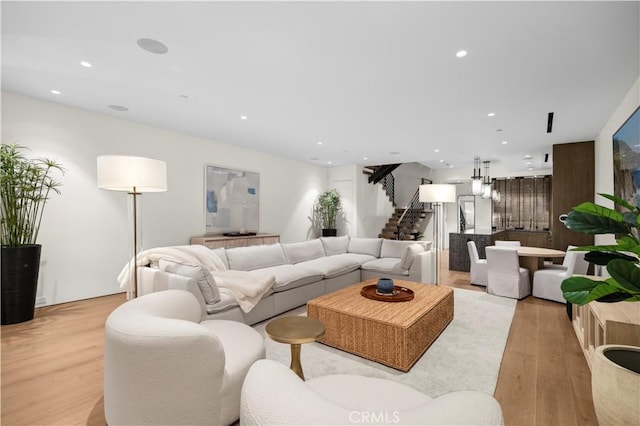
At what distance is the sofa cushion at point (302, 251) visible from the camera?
190 inches

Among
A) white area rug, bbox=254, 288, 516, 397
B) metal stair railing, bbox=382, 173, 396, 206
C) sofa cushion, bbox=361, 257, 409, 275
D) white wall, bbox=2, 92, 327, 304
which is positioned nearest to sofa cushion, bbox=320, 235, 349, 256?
sofa cushion, bbox=361, 257, 409, 275

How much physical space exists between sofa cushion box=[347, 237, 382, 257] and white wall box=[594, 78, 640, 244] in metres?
3.29

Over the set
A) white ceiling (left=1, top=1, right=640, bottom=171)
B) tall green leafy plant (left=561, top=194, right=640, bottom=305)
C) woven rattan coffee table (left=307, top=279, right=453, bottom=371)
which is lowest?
woven rattan coffee table (left=307, top=279, right=453, bottom=371)

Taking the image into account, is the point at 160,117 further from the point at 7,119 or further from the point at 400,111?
the point at 400,111

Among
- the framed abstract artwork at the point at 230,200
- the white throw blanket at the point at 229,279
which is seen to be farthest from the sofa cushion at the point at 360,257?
the framed abstract artwork at the point at 230,200

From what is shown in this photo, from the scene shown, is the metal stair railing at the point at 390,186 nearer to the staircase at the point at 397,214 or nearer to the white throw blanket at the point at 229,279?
the staircase at the point at 397,214

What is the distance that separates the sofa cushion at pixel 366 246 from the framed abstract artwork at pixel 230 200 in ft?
7.22

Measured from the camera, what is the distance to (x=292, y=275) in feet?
12.2

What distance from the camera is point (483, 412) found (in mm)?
666

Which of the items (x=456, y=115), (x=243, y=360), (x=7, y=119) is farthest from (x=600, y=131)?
(x=7, y=119)

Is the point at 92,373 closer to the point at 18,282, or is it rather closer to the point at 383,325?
the point at 18,282

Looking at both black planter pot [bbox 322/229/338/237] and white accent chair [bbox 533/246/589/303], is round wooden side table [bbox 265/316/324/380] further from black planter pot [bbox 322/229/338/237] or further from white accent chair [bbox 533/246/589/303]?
black planter pot [bbox 322/229/338/237]

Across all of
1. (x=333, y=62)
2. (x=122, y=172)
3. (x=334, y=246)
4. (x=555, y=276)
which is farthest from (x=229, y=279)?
(x=555, y=276)

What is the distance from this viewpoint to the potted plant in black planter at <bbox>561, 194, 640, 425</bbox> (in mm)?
1236
